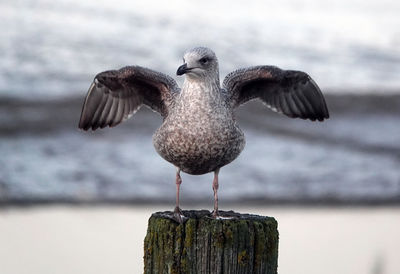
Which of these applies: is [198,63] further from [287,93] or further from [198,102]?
[287,93]

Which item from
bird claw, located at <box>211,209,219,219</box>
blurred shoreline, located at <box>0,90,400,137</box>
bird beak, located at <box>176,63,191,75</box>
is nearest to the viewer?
bird claw, located at <box>211,209,219,219</box>

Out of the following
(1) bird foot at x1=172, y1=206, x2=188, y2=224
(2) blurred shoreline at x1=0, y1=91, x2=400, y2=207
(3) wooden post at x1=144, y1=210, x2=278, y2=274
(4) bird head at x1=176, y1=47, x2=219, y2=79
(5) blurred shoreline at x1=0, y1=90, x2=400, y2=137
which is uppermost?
(5) blurred shoreline at x1=0, y1=90, x2=400, y2=137

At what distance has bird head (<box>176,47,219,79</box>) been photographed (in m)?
6.12

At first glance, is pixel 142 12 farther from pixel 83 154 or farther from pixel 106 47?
pixel 83 154

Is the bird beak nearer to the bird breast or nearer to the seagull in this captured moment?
the seagull

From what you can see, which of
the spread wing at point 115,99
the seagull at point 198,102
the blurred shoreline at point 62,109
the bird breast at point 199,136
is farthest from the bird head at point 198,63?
the blurred shoreline at point 62,109

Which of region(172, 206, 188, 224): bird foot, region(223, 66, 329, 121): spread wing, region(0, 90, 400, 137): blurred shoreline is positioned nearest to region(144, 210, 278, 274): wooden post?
region(172, 206, 188, 224): bird foot

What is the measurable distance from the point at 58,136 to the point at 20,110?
4.50 feet

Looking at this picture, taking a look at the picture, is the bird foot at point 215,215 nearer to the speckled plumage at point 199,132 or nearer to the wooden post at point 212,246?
the wooden post at point 212,246

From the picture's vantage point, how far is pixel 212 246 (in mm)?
5000

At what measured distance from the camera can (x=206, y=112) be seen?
6059 millimetres

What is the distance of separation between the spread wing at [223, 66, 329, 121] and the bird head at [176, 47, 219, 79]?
0.46 m

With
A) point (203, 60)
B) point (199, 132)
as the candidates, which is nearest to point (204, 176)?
point (203, 60)

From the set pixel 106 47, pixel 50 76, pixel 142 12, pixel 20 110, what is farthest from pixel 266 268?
pixel 142 12
